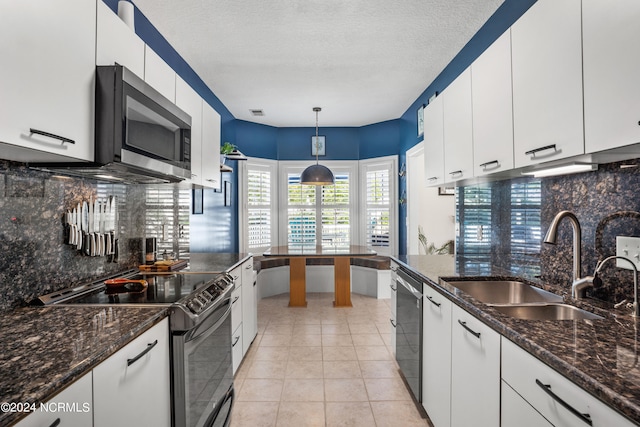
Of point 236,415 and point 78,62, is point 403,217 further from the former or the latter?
point 78,62

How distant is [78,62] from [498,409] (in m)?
2.05

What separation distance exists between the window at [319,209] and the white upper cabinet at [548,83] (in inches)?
163

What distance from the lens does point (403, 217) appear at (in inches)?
203

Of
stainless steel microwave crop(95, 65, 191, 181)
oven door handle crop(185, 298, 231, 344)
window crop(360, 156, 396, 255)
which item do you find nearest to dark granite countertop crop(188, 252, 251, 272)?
oven door handle crop(185, 298, 231, 344)

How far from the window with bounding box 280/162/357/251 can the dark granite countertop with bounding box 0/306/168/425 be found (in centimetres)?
431

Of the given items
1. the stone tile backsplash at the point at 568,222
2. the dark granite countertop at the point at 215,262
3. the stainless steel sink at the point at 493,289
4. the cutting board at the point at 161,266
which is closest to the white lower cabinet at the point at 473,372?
the stainless steel sink at the point at 493,289

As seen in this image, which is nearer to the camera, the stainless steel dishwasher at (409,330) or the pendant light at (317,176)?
the stainless steel dishwasher at (409,330)

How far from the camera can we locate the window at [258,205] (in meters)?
5.22

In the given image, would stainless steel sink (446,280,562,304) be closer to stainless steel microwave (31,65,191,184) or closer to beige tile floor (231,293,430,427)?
beige tile floor (231,293,430,427)

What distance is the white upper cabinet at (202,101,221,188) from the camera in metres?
2.83

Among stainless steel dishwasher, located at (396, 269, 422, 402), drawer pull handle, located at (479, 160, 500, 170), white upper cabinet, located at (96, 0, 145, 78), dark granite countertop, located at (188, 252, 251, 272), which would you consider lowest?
stainless steel dishwasher, located at (396, 269, 422, 402)

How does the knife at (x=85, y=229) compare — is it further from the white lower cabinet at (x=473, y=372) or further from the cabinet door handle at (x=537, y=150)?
the cabinet door handle at (x=537, y=150)

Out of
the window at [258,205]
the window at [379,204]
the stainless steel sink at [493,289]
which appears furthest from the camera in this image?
the window at [379,204]

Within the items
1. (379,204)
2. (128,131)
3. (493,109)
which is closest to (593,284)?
(493,109)
